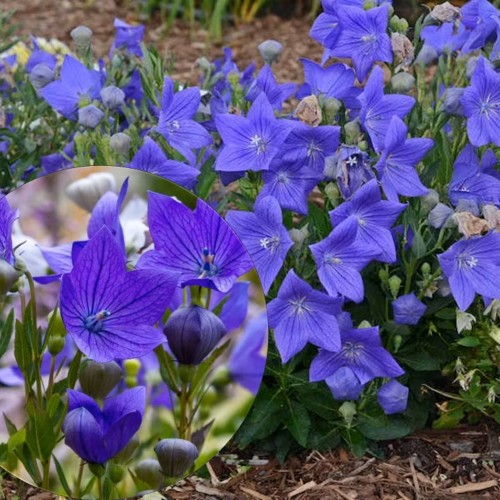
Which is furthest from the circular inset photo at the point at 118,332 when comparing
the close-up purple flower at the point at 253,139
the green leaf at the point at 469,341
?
the green leaf at the point at 469,341

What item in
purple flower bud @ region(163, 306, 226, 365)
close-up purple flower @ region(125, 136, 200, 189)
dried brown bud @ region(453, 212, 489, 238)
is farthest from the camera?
close-up purple flower @ region(125, 136, 200, 189)

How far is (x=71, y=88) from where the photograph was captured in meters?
2.75

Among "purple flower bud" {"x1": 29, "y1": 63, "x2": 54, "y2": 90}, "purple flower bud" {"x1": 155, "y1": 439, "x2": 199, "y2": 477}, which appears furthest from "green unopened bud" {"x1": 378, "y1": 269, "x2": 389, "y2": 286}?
"purple flower bud" {"x1": 29, "y1": 63, "x2": 54, "y2": 90}

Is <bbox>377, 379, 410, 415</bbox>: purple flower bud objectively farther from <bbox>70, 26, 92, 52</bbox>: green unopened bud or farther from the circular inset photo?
<bbox>70, 26, 92, 52</bbox>: green unopened bud

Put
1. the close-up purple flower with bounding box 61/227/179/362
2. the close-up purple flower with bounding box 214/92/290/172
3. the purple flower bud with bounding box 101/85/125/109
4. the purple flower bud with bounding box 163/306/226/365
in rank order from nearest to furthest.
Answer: the close-up purple flower with bounding box 61/227/179/362, the purple flower bud with bounding box 163/306/226/365, the close-up purple flower with bounding box 214/92/290/172, the purple flower bud with bounding box 101/85/125/109

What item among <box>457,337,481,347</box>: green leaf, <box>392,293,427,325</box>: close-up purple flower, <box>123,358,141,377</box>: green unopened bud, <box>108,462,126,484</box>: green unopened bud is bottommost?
<box>457,337,481,347</box>: green leaf

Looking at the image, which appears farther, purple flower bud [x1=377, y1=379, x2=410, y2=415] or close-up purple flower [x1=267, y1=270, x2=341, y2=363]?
purple flower bud [x1=377, y1=379, x2=410, y2=415]

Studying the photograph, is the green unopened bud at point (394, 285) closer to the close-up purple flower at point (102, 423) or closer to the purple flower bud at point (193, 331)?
the purple flower bud at point (193, 331)

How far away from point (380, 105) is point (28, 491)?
1.20m

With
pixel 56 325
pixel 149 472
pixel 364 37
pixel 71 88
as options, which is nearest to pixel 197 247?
pixel 56 325

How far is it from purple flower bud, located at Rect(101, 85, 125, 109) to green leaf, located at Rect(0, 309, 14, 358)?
1.02 m

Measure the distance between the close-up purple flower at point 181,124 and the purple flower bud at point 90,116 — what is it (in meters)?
0.16

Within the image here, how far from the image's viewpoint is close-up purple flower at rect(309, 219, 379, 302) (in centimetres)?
Result: 209

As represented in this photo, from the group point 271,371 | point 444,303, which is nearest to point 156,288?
point 271,371
